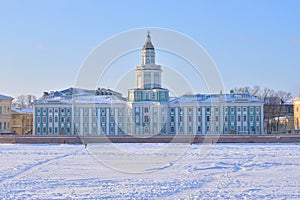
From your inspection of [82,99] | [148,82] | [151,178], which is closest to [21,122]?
[82,99]

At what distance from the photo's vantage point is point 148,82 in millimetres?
68375

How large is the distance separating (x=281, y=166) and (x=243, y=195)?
8.08 metres

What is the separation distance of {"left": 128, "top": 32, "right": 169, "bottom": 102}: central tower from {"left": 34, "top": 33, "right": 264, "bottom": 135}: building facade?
40 centimetres

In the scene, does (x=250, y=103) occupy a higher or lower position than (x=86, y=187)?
higher

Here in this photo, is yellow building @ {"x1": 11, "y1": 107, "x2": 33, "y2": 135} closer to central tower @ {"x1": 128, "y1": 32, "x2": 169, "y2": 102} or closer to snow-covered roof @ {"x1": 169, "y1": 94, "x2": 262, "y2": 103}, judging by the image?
central tower @ {"x1": 128, "y1": 32, "x2": 169, "y2": 102}

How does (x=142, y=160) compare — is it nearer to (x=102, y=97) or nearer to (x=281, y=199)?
(x=281, y=199)

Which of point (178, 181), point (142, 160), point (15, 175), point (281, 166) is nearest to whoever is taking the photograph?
point (178, 181)

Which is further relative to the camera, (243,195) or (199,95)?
(199,95)

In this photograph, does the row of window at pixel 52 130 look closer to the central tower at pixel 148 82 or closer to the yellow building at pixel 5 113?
the yellow building at pixel 5 113

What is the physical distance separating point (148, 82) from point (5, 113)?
18.6 metres

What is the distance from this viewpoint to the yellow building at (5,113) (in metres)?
67.2

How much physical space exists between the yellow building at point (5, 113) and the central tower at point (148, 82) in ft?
51.1

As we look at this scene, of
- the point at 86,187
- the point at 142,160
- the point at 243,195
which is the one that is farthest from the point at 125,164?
the point at 243,195

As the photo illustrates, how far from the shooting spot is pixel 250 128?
2608 inches
